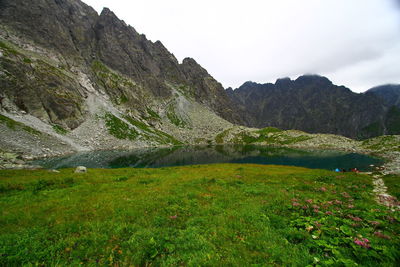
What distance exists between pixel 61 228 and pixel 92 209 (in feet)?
8.21

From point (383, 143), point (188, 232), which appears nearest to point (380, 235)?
point (188, 232)

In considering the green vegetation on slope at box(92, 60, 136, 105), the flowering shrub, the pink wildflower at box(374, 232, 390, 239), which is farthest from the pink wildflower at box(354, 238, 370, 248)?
the green vegetation on slope at box(92, 60, 136, 105)

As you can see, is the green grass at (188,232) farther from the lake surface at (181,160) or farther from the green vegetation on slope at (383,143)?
the green vegetation on slope at (383,143)

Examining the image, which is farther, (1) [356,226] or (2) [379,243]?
(1) [356,226]

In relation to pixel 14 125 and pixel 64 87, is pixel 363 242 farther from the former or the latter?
pixel 64 87

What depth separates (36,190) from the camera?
→ 16.4m

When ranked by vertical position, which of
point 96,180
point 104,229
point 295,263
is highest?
point 295,263

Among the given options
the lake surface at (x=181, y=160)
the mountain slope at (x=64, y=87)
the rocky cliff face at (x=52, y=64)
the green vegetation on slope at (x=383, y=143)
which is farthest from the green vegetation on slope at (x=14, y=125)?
the green vegetation on slope at (x=383, y=143)

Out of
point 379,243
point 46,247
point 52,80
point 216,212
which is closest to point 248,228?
point 216,212

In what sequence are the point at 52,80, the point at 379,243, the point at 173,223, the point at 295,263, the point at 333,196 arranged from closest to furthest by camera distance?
the point at 295,263 < the point at 379,243 < the point at 173,223 < the point at 333,196 < the point at 52,80

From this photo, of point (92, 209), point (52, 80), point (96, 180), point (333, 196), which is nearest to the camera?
point (92, 209)

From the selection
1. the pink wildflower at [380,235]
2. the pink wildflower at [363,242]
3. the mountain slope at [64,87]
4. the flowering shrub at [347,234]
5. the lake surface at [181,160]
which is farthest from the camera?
the mountain slope at [64,87]

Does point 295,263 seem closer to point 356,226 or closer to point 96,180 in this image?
point 356,226

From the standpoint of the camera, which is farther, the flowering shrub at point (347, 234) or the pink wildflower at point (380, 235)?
the pink wildflower at point (380, 235)
